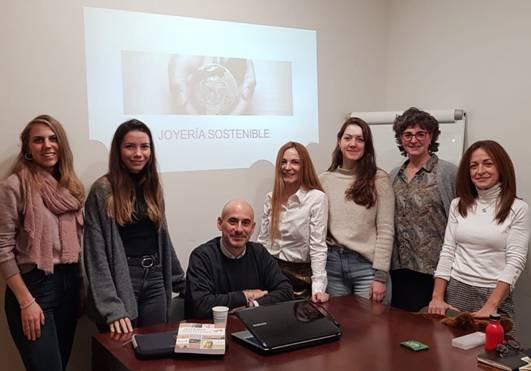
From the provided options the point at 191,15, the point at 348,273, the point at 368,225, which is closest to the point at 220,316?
the point at 348,273

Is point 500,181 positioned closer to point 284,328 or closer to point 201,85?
point 284,328

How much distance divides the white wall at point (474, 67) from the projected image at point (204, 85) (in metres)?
0.98

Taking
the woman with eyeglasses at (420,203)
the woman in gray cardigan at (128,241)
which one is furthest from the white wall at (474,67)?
the woman in gray cardigan at (128,241)

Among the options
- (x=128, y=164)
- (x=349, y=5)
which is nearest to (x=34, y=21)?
(x=128, y=164)

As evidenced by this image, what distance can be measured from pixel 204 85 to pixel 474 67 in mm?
1776

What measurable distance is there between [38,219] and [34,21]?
1163 millimetres

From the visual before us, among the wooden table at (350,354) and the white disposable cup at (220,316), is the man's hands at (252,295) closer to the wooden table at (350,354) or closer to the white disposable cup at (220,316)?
the wooden table at (350,354)

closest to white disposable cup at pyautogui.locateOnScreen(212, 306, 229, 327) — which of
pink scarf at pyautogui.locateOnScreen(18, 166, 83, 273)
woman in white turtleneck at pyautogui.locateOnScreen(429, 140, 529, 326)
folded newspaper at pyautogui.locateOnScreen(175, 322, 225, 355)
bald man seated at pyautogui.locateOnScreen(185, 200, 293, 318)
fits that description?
folded newspaper at pyautogui.locateOnScreen(175, 322, 225, 355)

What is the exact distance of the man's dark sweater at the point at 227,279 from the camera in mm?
2441

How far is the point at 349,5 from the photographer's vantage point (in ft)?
13.2

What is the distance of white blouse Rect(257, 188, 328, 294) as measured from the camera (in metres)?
2.91

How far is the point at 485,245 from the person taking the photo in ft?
8.51

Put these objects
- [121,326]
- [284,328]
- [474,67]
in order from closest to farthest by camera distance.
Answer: [284,328] → [121,326] → [474,67]

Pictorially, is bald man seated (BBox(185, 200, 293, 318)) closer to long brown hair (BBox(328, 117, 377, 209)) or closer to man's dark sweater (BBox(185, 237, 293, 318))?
man's dark sweater (BBox(185, 237, 293, 318))
